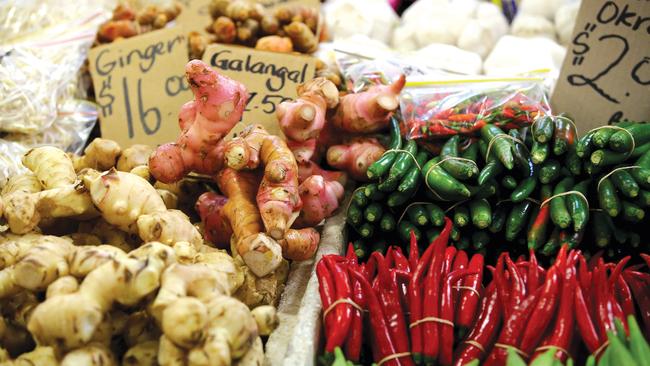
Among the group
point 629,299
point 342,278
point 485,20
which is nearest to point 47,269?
point 342,278

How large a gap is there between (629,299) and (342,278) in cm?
69

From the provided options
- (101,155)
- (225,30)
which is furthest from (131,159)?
(225,30)

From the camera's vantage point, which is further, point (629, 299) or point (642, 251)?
point (642, 251)

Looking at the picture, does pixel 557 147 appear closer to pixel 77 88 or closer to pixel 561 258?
pixel 561 258

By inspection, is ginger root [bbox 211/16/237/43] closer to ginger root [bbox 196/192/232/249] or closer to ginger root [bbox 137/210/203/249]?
ginger root [bbox 196/192/232/249]

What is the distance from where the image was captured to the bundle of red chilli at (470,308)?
1229 mm

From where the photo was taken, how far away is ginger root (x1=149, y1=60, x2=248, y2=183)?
5.10 feet

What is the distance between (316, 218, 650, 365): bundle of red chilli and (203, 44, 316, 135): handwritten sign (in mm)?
808

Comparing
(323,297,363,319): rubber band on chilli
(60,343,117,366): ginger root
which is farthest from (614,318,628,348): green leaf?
(60,343,117,366): ginger root

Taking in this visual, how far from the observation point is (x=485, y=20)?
3027mm

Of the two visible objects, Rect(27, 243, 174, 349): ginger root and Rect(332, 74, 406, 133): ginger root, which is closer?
Rect(27, 243, 174, 349): ginger root

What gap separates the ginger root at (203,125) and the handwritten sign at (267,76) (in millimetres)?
444

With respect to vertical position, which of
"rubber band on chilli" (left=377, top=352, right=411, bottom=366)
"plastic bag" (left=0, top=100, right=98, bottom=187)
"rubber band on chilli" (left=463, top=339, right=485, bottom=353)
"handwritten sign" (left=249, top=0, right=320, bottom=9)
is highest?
"handwritten sign" (left=249, top=0, right=320, bottom=9)

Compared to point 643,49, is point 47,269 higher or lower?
lower
